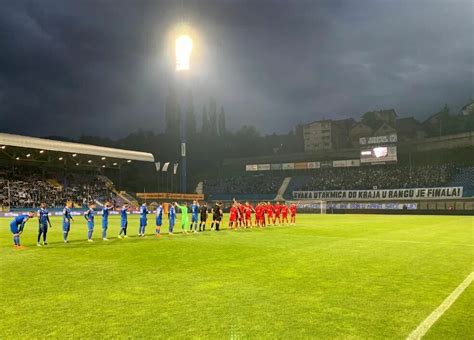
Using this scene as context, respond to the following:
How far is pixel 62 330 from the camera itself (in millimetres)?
6566

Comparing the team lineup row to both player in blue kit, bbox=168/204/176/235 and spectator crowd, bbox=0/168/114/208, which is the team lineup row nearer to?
player in blue kit, bbox=168/204/176/235

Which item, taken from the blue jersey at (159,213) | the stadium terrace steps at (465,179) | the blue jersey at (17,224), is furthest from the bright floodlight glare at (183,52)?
the stadium terrace steps at (465,179)

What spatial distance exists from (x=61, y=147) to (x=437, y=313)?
186 ft

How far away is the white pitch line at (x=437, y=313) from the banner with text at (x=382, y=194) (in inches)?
2177

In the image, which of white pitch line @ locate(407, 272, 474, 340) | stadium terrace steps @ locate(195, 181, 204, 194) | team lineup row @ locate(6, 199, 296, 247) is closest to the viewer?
white pitch line @ locate(407, 272, 474, 340)

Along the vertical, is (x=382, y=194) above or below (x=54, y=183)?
below

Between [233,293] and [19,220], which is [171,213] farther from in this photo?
[233,293]

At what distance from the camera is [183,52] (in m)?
46.9

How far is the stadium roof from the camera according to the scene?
50.6m

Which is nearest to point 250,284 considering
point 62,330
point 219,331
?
point 219,331

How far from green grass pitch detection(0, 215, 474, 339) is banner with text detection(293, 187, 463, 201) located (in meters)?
48.9

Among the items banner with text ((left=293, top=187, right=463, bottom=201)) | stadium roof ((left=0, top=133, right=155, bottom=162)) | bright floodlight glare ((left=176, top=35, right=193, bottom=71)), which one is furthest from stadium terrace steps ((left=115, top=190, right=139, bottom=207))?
bright floodlight glare ((left=176, top=35, right=193, bottom=71))

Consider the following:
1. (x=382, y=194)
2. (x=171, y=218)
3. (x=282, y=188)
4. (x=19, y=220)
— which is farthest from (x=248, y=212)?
(x=282, y=188)

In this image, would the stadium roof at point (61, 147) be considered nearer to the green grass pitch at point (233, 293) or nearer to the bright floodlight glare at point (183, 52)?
the bright floodlight glare at point (183, 52)
